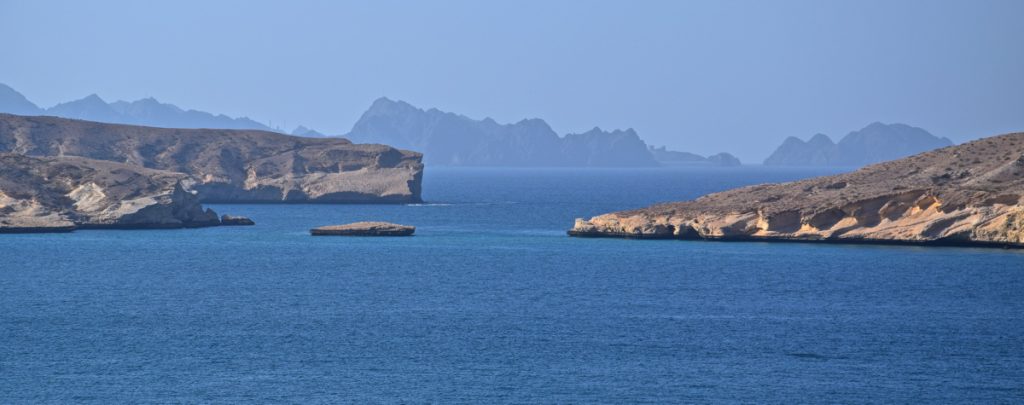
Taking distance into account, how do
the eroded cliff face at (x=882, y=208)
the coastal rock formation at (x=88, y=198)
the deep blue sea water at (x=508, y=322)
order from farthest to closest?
1. the coastal rock formation at (x=88, y=198)
2. the eroded cliff face at (x=882, y=208)
3. the deep blue sea water at (x=508, y=322)

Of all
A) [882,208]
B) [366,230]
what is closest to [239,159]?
[366,230]

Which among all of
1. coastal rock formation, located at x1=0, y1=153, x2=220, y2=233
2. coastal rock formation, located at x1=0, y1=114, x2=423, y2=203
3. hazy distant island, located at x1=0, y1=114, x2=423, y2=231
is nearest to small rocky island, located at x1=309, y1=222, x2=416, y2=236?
coastal rock formation, located at x1=0, y1=153, x2=220, y2=233

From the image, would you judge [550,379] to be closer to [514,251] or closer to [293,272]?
[293,272]

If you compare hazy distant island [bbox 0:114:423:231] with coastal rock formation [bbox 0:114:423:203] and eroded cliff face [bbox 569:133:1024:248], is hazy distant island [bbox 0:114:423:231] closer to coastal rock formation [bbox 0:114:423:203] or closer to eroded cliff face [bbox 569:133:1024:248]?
coastal rock formation [bbox 0:114:423:203]

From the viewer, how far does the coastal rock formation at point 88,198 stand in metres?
113

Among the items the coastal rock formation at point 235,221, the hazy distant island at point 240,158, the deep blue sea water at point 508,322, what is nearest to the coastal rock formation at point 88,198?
the coastal rock formation at point 235,221

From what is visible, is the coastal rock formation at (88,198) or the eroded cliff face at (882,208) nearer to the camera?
the eroded cliff face at (882,208)

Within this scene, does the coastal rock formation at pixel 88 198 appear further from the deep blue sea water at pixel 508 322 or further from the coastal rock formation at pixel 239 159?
the coastal rock formation at pixel 239 159

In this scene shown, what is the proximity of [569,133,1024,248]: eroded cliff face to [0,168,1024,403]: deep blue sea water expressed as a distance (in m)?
2.57

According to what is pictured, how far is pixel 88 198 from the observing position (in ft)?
386

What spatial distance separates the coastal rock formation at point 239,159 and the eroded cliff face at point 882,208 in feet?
193

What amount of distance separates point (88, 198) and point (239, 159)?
51.2 meters

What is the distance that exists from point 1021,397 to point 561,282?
107 feet

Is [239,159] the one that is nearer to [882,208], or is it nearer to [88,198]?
[88,198]
